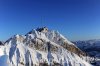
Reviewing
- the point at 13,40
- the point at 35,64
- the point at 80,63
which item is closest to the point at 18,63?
the point at 35,64

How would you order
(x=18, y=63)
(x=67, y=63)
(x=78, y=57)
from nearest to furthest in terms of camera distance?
(x=18, y=63) → (x=67, y=63) → (x=78, y=57)

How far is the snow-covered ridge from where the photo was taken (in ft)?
337

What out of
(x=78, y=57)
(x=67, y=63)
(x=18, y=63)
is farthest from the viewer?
(x=78, y=57)

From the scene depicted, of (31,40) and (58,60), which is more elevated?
(31,40)

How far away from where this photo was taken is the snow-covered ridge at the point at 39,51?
102750 mm

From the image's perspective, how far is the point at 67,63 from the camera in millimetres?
106875

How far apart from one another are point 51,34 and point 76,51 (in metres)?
17.1

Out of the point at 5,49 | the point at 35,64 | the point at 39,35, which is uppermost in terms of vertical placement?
the point at 39,35

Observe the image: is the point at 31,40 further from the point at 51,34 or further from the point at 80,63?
the point at 80,63

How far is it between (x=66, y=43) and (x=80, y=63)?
59.2 ft

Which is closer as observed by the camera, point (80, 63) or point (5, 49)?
point (5, 49)

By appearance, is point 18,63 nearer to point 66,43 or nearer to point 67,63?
point 67,63

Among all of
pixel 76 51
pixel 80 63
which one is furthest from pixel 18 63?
pixel 76 51

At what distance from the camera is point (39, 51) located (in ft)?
360
